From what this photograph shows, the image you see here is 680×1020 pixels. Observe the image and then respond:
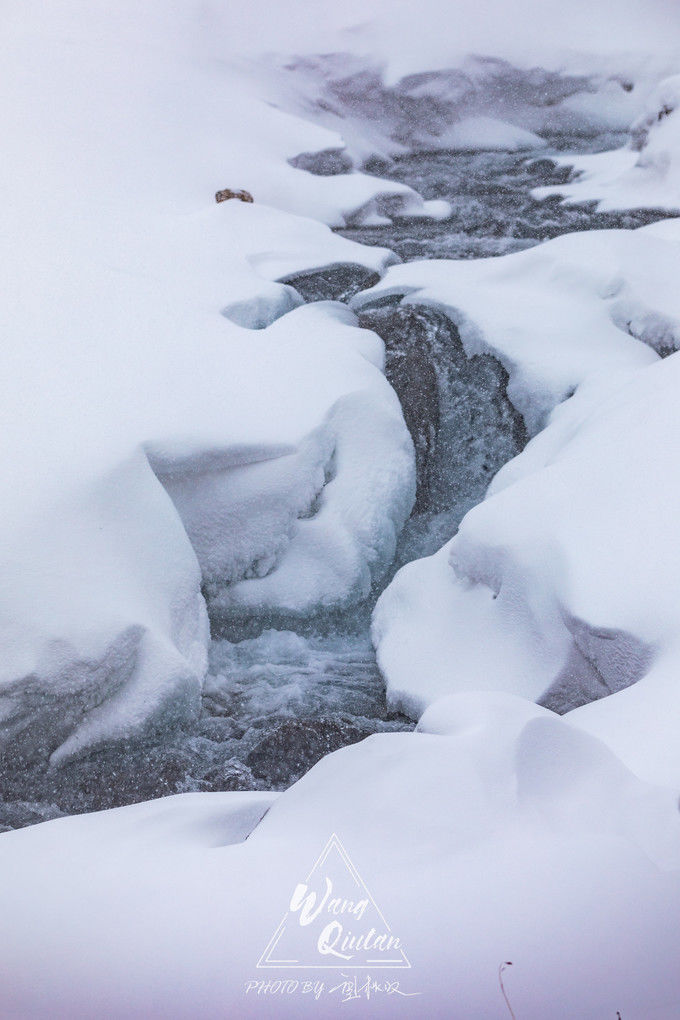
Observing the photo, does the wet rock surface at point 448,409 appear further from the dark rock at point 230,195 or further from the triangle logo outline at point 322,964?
the triangle logo outline at point 322,964

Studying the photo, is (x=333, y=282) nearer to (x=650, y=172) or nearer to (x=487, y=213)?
(x=487, y=213)

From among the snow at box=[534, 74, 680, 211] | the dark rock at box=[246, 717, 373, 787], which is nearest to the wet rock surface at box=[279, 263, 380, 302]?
the snow at box=[534, 74, 680, 211]

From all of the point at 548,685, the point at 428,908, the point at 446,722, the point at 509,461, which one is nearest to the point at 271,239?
the point at 509,461

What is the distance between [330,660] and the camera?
10.7 ft

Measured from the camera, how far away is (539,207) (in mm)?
8281

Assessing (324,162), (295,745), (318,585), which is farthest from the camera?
(324,162)

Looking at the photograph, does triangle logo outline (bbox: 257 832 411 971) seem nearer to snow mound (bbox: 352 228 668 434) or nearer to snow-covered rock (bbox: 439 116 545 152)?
snow mound (bbox: 352 228 668 434)

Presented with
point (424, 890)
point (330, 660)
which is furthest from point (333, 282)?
point (424, 890)

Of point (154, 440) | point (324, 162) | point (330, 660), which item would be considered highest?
point (154, 440)

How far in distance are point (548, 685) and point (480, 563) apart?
1.74 feet

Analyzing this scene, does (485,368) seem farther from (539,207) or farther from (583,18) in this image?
(583,18)

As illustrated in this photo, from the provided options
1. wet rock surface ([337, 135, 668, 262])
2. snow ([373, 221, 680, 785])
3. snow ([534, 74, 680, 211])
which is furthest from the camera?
snow ([534, 74, 680, 211])

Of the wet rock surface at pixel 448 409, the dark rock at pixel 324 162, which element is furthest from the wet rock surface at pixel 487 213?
the wet rock surface at pixel 448 409

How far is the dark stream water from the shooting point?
2.66 m
